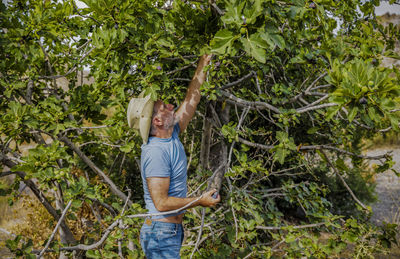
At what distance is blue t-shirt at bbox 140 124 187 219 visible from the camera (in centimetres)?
191

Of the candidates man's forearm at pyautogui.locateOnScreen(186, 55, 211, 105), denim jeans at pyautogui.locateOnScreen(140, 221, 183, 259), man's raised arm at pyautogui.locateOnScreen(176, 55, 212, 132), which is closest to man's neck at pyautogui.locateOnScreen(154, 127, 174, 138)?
man's raised arm at pyautogui.locateOnScreen(176, 55, 212, 132)

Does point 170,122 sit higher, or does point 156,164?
point 170,122

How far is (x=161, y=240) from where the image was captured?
2002mm

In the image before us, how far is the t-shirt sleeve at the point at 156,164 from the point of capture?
1.89 meters

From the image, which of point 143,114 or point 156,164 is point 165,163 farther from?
point 143,114

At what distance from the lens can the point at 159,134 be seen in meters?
2.22

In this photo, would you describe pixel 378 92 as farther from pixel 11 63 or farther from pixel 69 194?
pixel 11 63

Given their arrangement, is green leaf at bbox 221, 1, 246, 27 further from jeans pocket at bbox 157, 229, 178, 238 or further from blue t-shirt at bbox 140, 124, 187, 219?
jeans pocket at bbox 157, 229, 178, 238

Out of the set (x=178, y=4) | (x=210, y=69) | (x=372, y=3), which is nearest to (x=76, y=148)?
(x=210, y=69)

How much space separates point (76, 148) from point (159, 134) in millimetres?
1135

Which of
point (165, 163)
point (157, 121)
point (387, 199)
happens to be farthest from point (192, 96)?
point (387, 199)

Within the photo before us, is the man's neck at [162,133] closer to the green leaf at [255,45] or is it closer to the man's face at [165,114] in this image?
the man's face at [165,114]

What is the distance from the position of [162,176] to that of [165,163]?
0.09 m

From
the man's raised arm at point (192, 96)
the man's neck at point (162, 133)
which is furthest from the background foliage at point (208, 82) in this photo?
the man's neck at point (162, 133)
